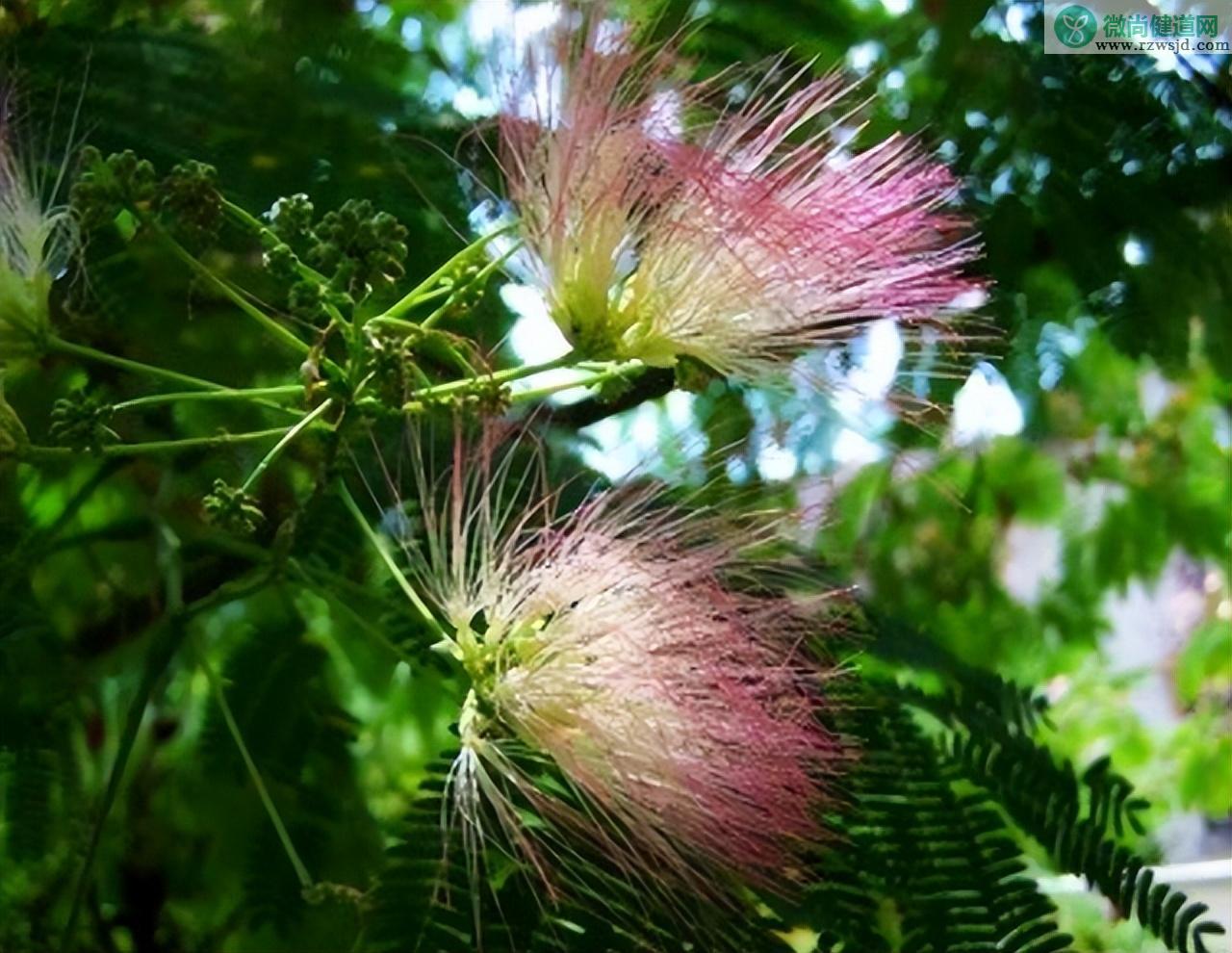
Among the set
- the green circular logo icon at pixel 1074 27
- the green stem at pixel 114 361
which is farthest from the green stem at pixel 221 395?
the green circular logo icon at pixel 1074 27

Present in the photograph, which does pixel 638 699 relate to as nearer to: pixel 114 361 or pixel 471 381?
pixel 471 381

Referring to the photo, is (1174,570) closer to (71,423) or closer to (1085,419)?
(1085,419)

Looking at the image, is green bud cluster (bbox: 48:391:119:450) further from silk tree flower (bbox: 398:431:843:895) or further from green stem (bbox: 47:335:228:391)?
silk tree flower (bbox: 398:431:843:895)

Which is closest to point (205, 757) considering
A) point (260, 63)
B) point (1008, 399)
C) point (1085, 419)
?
point (260, 63)

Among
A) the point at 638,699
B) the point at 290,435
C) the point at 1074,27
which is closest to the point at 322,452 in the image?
the point at 290,435

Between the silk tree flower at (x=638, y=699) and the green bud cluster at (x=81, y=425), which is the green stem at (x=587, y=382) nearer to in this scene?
the silk tree flower at (x=638, y=699)

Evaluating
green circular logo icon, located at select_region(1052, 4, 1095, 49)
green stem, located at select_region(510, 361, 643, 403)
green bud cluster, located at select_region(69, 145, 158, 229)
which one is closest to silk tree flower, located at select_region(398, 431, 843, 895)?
green stem, located at select_region(510, 361, 643, 403)
